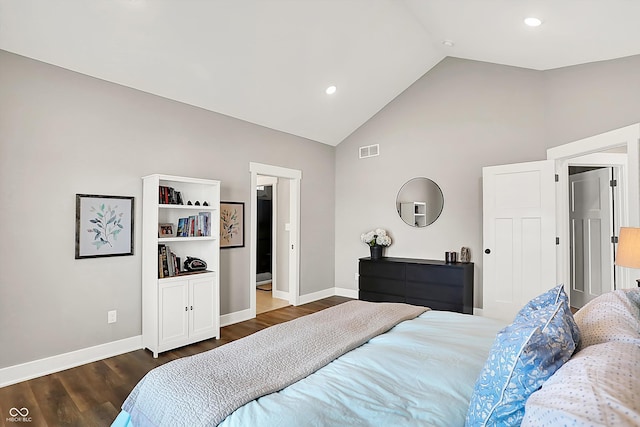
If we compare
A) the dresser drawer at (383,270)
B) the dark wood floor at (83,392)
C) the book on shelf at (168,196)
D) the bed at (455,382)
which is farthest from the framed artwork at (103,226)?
the dresser drawer at (383,270)

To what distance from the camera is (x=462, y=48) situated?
14.1 feet

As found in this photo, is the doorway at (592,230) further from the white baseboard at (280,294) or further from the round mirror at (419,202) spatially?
the white baseboard at (280,294)

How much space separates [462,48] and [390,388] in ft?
14.1

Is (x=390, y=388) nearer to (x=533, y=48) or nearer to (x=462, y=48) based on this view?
(x=533, y=48)

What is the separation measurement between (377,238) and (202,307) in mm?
2759

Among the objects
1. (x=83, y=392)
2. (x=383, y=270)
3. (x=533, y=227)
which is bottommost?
(x=83, y=392)

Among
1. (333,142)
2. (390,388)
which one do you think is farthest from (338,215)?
(390,388)

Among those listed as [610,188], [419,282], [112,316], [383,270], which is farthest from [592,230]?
[112,316]

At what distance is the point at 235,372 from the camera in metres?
1.46

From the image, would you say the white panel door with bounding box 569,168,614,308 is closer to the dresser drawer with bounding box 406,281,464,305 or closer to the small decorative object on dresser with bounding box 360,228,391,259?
the dresser drawer with bounding box 406,281,464,305

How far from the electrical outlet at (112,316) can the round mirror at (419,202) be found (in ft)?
12.9

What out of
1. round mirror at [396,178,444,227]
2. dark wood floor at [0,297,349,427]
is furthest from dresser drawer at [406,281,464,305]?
dark wood floor at [0,297,349,427]

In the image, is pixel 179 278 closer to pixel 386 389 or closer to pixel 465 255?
pixel 386 389

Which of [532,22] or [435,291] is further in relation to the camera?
[435,291]
